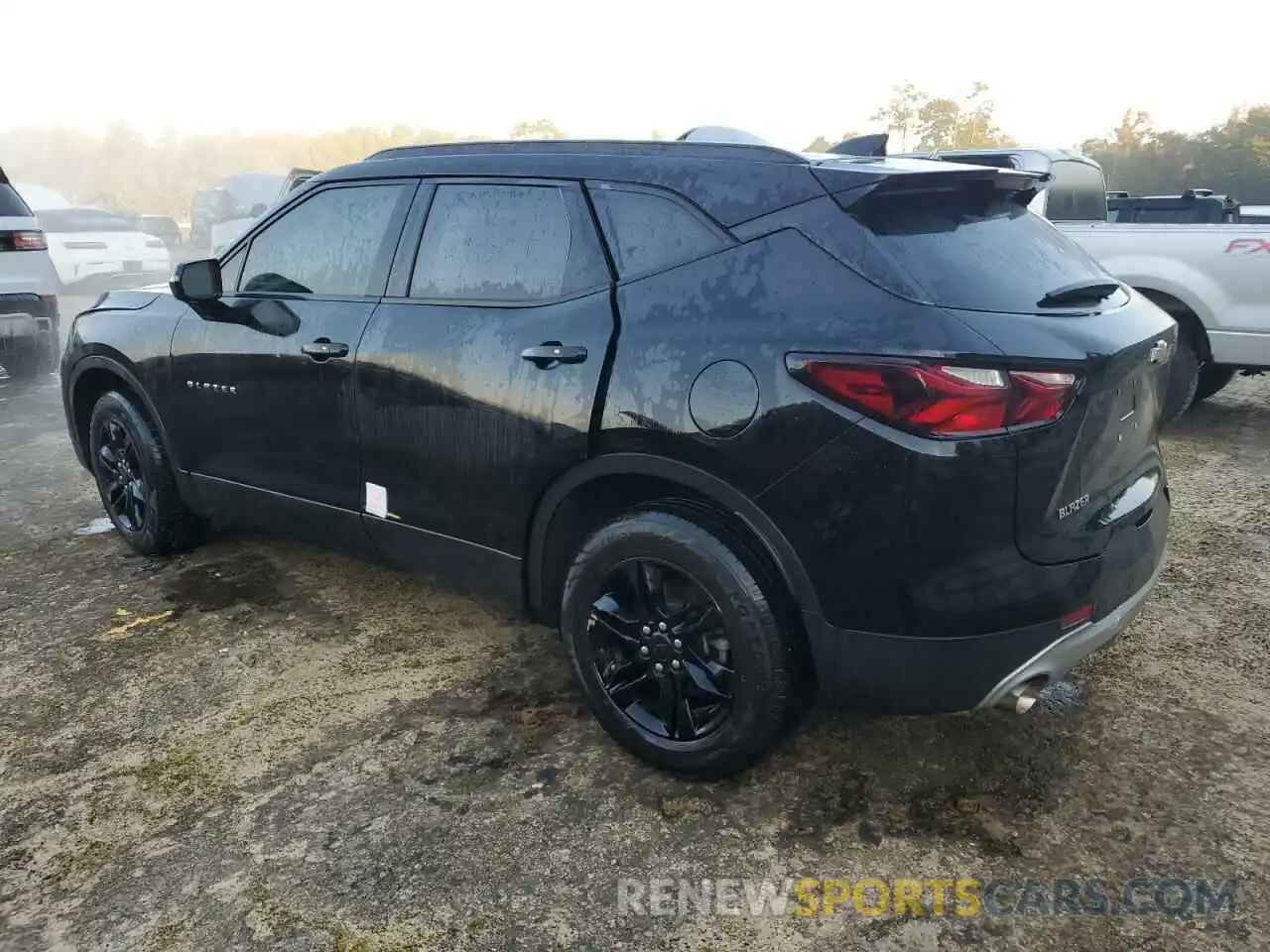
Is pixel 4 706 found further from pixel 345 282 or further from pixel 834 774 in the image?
pixel 834 774

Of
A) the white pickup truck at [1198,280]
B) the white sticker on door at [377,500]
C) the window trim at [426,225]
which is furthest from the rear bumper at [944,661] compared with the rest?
the white pickup truck at [1198,280]

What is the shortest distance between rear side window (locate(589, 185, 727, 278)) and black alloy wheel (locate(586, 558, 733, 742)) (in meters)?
0.81

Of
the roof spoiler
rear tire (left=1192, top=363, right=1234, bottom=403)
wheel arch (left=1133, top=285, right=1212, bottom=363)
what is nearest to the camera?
the roof spoiler

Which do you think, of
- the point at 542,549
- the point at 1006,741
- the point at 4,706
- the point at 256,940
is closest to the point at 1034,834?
the point at 1006,741

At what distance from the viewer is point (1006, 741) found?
279 centimetres

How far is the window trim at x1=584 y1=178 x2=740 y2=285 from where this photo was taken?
7.97ft

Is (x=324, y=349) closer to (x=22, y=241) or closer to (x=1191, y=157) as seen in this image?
(x=22, y=241)

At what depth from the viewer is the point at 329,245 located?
338 centimetres

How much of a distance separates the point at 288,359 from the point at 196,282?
568 mm

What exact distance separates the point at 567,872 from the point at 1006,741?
1.37 metres

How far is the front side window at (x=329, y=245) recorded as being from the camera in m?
3.21

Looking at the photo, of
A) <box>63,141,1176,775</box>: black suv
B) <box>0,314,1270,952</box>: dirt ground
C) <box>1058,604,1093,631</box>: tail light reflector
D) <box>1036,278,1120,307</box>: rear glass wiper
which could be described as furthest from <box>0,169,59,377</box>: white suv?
<box>1058,604,1093,631</box>: tail light reflector

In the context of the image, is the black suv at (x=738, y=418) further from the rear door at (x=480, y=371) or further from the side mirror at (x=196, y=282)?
the side mirror at (x=196, y=282)

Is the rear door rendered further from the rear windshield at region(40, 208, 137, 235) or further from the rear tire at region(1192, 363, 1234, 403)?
the rear windshield at region(40, 208, 137, 235)
